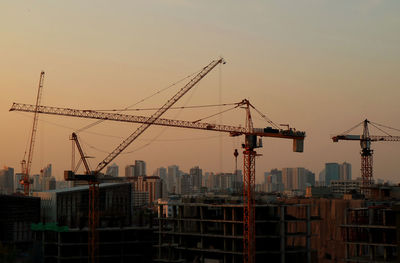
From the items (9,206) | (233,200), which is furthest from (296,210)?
(9,206)

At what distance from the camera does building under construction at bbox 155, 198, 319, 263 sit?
105 meters

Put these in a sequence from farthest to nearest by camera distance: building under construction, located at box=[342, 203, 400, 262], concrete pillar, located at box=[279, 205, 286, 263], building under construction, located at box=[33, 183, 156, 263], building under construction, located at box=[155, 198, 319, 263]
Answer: building under construction, located at box=[33, 183, 156, 263] → building under construction, located at box=[155, 198, 319, 263] → concrete pillar, located at box=[279, 205, 286, 263] → building under construction, located at box=[342, 203, 400, 262]

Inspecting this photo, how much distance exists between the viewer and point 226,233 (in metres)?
108

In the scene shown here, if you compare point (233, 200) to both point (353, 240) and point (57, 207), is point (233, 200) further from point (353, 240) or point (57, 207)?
point (57, 207)

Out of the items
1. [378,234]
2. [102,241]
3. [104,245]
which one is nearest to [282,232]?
[378,234]

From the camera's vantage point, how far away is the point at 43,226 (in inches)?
5010

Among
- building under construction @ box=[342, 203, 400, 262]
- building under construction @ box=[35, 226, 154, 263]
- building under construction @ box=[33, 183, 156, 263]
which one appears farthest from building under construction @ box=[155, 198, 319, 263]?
building under construction @ box=[342, 203, 400, 262]

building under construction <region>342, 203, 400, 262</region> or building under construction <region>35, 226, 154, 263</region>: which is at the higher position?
building under construction <region>342, 203, 400, 262</region>

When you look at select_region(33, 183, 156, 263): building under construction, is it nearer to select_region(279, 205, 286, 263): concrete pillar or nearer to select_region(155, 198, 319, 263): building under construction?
select_region(155, 198, 319, 263): building under construction

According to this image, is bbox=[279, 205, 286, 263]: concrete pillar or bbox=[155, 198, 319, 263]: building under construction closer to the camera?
bbox=[279, 205, 286, 263]: concrete pillar

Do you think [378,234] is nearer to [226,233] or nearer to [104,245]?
[226,233]

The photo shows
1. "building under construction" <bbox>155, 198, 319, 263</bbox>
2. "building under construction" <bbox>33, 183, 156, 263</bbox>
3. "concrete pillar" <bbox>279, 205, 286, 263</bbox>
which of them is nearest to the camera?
"concrete pillar" <bbox>279, 205, 286, 263</bbox>

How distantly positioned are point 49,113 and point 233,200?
175 feet

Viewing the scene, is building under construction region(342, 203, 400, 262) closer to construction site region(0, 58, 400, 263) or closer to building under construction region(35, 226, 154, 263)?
construction site region(0, 58, 400, 263)
